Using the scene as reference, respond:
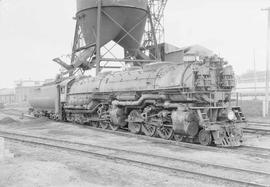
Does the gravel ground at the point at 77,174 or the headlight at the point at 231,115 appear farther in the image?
the headlight at the point at 231,115

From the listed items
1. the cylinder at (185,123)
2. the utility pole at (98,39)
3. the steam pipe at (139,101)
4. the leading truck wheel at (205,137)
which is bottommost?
→ the leading truck wheel at (205,137)

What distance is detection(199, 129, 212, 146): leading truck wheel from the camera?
11328 millimetres

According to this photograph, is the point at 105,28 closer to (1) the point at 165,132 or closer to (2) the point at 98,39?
(2) the point at 98,39

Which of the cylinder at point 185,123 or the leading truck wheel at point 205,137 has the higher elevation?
the cylinder at point 185,123

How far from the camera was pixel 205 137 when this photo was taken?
11.5 meters

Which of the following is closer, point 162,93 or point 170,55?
point 162,93

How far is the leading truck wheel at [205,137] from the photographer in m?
11.3

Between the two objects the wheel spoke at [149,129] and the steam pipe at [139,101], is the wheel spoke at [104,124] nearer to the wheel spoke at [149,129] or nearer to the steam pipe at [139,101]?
the steam pipe at [139,101]

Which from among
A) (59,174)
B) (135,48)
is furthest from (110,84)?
(135,48)

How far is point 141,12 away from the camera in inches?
971

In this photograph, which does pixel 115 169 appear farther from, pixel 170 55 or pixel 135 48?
pixel 170 55

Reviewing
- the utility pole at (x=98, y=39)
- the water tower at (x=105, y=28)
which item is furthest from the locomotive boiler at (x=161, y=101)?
the water tower at (x=105, y=28)

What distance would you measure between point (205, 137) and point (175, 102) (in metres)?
1.87

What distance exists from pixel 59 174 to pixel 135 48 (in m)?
19.9
